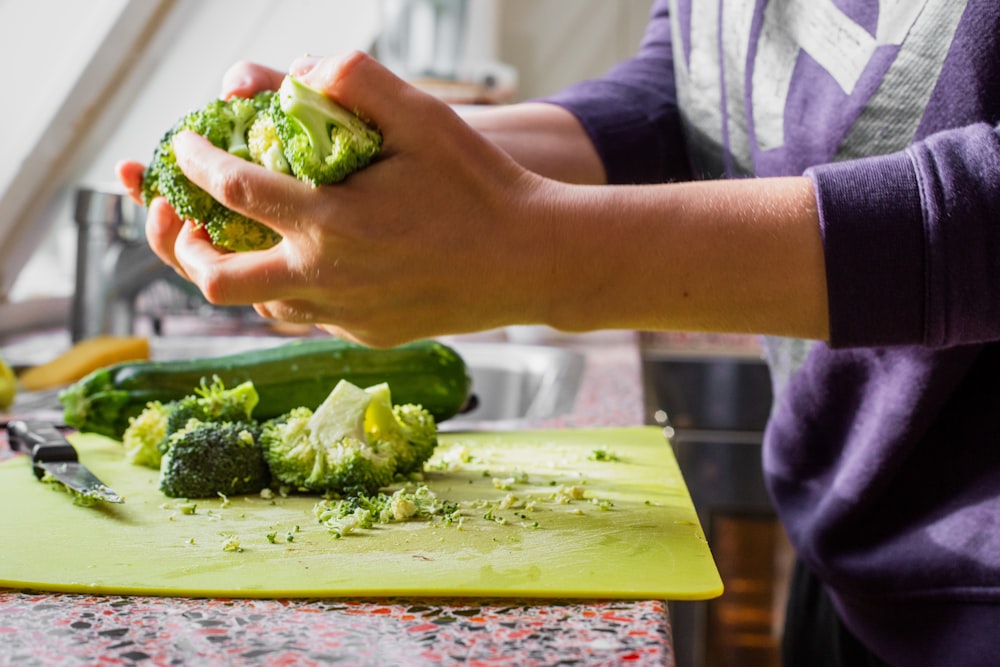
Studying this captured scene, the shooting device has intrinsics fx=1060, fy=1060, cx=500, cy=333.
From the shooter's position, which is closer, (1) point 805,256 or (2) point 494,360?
(1) point 805,256

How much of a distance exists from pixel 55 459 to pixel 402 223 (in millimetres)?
505

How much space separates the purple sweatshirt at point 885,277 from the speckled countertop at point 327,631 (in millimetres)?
293

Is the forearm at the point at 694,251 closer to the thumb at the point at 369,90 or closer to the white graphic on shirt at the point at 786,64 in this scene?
the thumb at the point at 369,90

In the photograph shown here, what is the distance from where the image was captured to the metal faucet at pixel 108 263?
184 cm

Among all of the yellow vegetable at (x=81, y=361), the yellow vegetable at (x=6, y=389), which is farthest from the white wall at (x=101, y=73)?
the yellow vegetable at (x=6, y=389)

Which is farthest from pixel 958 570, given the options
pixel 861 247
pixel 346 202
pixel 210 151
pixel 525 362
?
Result: pixel 525 362

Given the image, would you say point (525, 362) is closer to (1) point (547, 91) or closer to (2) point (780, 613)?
(2) point (780, 613)

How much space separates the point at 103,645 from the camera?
2.13 ft

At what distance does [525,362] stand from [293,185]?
3.99 feet

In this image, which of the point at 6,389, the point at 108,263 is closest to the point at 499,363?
the point at 108,263

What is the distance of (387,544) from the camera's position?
819 mm

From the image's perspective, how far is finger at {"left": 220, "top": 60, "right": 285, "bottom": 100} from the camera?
104cm

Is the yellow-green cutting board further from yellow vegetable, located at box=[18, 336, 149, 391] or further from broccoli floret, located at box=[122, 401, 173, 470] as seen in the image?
yellow vegetable, located at box=[18, 336, 149, 391]

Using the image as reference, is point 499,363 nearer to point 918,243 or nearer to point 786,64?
point 786,64
